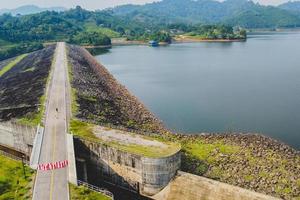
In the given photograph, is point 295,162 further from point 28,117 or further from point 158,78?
point 158,78

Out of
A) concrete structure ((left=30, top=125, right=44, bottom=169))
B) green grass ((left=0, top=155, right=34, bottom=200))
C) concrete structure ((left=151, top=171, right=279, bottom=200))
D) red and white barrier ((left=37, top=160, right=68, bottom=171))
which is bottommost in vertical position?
concrete structure ((left=151, top=171, right=279, bottom=200))

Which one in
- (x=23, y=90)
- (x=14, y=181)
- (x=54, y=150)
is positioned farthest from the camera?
(x=23, y=90)

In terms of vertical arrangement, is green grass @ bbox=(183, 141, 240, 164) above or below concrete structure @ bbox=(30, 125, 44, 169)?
below

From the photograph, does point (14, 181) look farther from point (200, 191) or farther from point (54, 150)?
point (200, 191)

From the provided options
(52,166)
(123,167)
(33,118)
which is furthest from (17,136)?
(123,167)

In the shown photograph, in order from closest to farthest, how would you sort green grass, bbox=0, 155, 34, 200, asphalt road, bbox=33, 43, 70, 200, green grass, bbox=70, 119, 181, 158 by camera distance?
asphalt road, bbox=33, 43, 70, 200 → green grass, bbox=0, 155, 34, 200 → green grass, bbox=70, 119, 181, 158

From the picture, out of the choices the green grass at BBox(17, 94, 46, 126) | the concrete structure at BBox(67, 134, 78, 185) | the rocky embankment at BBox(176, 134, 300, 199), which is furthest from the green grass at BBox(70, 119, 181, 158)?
the green grass at BBox(17, 94, 46, 126)

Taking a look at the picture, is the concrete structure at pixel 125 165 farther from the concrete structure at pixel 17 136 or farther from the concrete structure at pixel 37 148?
the concrete structure at pixel 17 136

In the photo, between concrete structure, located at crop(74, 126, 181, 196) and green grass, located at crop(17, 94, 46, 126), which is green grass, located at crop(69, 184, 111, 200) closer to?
concrete structure, located at crop(74, 126, 181, 196)

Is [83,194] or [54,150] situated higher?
[54,150]
